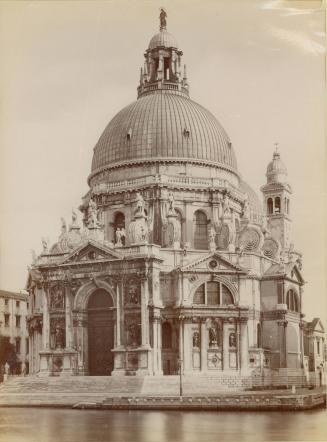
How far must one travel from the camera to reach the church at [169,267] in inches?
1804

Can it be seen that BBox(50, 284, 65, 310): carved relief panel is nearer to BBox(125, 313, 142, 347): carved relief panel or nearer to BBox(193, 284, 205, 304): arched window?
→ BBox(125, 313, 142, 347): carved relief panel

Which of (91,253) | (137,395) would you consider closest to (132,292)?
(91,253)

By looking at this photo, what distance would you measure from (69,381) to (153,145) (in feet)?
46.8

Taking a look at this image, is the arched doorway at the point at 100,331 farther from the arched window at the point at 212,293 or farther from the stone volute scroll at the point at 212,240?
the stone volute scroll at the point at 212,240

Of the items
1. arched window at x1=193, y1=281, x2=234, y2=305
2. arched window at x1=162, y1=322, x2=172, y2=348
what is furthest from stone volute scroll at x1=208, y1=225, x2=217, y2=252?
arched window at x1=162, y1=322, x2=172, y2=348

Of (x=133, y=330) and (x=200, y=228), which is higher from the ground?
(x=200, y=228)

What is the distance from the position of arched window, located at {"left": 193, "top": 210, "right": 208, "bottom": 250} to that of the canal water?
57.9ft

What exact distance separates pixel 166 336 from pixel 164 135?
37.3 ft

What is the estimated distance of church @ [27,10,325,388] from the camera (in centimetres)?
4581

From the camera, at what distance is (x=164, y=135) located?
171 ft

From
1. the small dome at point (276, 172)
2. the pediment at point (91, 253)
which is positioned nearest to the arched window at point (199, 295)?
the pediment at point (91, 253)

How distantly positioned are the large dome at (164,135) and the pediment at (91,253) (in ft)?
24.3

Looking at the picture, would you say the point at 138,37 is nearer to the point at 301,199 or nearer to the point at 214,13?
the point at 214,13

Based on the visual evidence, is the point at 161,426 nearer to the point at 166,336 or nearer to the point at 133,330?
the point at 133,330
